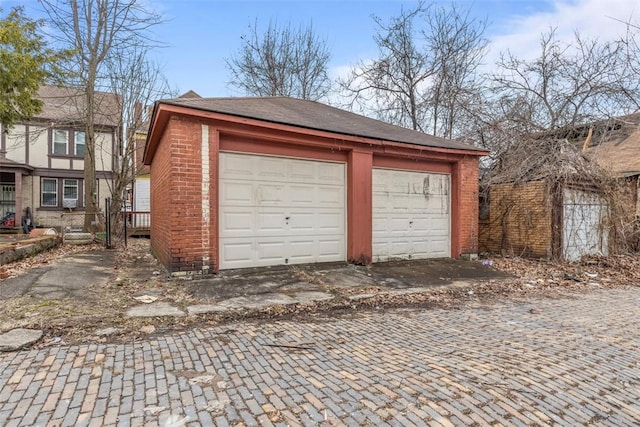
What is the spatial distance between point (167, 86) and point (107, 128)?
5218 mm

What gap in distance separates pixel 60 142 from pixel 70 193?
8.92 feet

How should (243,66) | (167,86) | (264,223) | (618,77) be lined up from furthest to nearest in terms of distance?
(243,66)
(167,86)
(618,77)
(264,223)

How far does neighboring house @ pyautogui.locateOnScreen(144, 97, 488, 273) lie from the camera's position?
→ 244 inches

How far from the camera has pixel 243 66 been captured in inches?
776

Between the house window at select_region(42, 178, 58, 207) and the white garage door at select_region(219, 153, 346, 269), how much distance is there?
17.2 metres

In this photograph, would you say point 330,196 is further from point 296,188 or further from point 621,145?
point 621,145

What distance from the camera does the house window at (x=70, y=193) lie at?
1904 centimetres

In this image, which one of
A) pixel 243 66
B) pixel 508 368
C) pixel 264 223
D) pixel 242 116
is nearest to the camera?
pixel 508 368

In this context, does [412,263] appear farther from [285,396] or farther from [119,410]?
[119,410]

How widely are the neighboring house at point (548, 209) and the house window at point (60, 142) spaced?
66.4 feet

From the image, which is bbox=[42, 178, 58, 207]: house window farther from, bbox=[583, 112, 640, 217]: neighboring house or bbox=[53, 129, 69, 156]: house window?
bbox=[583, 112, 640, 217]: neighboring house

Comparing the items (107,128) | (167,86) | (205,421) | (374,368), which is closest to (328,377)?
(374,368)

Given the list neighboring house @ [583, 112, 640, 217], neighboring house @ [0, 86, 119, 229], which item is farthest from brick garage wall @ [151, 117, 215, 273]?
neighboring house @ [0, 86, 119, 229]

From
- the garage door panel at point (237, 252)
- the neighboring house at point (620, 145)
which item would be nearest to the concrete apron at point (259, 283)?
the garage door panel at point (237, 252)
